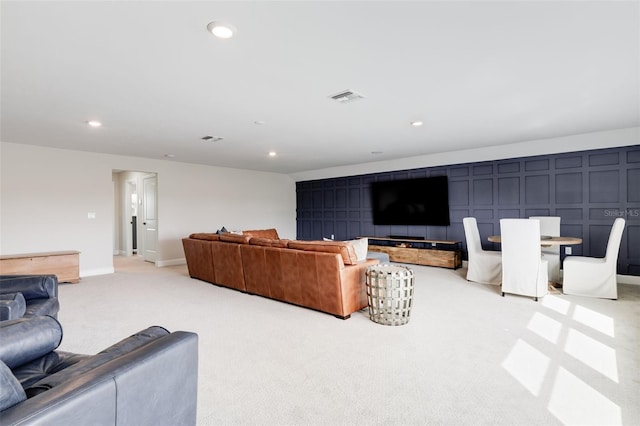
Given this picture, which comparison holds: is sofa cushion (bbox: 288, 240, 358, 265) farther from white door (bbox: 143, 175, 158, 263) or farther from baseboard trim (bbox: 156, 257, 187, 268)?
white door (bbox: 143, 175, 158, 263)

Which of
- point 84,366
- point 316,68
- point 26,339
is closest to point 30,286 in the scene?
point 26,339

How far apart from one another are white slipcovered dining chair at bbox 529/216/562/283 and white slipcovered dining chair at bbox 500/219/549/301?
3.47 ft

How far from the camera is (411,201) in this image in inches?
292

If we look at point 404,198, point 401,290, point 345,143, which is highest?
point 345,143

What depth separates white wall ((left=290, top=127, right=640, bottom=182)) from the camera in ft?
16.3

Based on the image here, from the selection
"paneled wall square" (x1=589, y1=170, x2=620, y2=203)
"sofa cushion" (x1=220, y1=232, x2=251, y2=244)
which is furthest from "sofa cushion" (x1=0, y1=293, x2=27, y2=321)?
"paneled wall square" (x1=589, y1=170, x2=620, y2=203)

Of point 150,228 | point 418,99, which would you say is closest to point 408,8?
point 418,99

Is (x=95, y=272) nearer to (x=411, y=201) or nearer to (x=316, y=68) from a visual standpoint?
(x=316, y=68)

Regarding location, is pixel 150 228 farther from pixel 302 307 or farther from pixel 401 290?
pixel 401 290

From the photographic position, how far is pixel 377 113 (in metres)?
3.97

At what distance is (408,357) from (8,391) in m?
2.39

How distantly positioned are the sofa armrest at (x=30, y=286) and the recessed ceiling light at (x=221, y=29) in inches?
99.2

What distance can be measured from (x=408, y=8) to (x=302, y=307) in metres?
3.15

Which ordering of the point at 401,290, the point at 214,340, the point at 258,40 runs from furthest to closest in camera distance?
the point at 401,290
the point at 214,340
the point at 258,40
